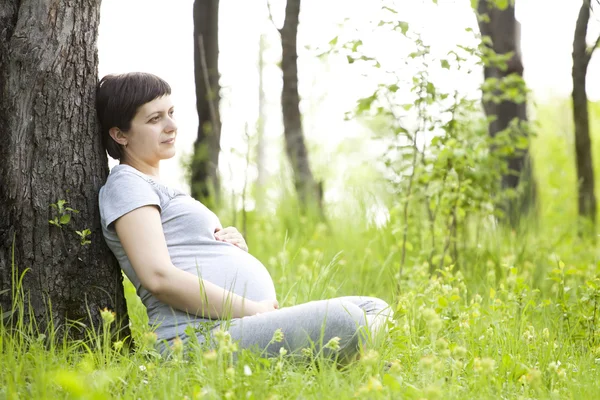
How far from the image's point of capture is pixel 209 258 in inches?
98.2

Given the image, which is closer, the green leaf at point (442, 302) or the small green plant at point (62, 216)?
the small green plant at point (62, 216)

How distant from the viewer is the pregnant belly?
8.04 ft

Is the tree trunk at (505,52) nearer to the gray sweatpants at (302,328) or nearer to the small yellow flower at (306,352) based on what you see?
the gray sweatpants at (302,328)

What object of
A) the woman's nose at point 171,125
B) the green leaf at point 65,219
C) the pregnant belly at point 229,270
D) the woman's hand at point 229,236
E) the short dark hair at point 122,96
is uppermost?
the short dark hair at point 122,96

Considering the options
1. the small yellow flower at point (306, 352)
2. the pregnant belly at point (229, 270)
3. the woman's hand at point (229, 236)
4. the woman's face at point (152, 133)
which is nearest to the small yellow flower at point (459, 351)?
the small yellow flower at point (306, 352)

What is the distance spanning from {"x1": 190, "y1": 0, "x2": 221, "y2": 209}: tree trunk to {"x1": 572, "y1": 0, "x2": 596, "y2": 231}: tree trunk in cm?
372

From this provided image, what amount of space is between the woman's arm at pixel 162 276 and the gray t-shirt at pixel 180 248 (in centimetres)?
6

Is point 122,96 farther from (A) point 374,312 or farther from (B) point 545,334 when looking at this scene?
(B) point 545,334

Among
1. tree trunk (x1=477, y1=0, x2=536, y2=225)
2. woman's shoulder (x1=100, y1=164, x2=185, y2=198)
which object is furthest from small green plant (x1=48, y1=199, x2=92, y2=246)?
tree trunk (x1=477, y1=0, x2=536, y2=225)

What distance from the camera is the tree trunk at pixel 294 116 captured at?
20.2 ft

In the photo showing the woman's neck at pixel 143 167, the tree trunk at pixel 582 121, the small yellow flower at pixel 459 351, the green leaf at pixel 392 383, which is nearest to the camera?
the green leaf at pixel 392 383

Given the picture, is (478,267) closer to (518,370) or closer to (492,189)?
(492,189)

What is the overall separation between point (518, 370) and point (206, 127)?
5555mm

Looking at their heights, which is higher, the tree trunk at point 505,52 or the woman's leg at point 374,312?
the tree trunk at point 505,52
